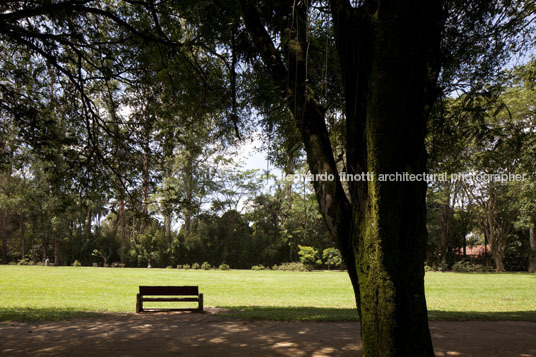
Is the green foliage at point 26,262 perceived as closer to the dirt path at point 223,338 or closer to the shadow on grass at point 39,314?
the shadow on grass at point 39,314

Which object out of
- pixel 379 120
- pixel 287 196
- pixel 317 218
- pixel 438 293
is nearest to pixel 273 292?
pixel 438 293

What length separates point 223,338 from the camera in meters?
6.60

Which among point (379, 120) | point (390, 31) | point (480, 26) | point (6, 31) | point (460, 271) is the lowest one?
point (460, 271)

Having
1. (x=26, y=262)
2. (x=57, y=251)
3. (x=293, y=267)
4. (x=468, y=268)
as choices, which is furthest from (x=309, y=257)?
(x=26, y=262)

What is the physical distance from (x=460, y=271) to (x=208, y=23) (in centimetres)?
3424

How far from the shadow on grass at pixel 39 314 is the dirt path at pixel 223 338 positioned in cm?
61

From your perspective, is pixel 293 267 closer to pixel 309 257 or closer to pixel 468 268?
pixel 309 257

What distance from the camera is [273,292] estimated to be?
16.0m

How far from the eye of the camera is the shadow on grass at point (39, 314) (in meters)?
8.57

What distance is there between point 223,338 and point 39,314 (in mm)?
5644

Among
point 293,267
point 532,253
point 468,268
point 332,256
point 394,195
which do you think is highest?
point 394,195

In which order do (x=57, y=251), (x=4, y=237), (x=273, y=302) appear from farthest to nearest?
(x=4, y=237)
(x=57, y=251)
(x=273, y=302)

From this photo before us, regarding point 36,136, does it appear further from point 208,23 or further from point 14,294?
point 14,294

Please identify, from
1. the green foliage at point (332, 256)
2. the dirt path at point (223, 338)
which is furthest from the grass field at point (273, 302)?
the green foliage at point (332, 256)
